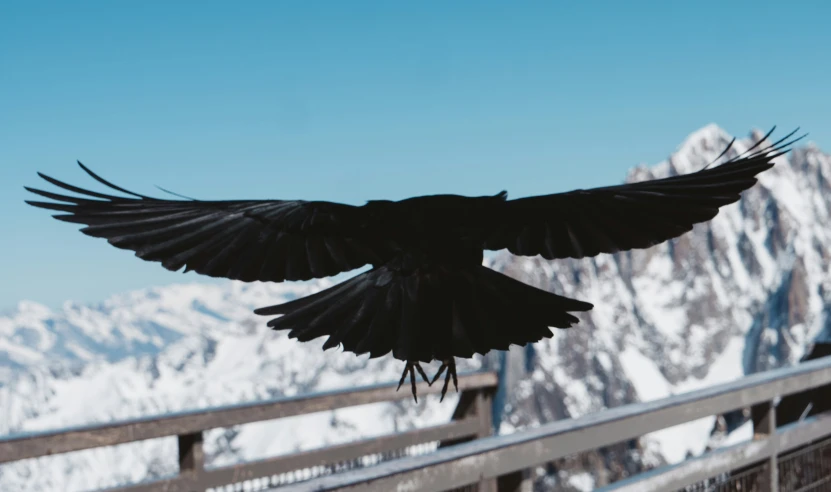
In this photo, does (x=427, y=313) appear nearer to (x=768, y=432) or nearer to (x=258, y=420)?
(x=258, y=420)

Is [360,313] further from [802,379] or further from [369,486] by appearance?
[802,379]

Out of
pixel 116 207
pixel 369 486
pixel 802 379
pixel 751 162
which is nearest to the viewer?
pixel 369 486

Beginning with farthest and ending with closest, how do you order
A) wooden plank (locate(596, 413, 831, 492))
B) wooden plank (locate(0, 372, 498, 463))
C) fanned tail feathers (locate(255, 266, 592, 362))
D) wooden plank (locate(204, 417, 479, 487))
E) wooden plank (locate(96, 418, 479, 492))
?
wooden plank (locate(204, 417, 479, 487))
wooden plank (locate(96, 418, 479, 492))
wooden plank (locate(0, 372, 498, 463))
wooden plank (locate(596, 413, 831, 492))
fanned tail feathers (locate(255, 266, 592, 362))

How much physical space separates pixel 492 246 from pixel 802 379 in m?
2.53

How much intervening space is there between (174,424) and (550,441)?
1957mm

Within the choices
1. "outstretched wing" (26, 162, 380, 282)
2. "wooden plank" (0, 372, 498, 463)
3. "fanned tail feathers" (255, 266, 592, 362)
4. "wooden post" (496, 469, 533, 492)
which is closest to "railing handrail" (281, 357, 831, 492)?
"wooden post" (496, 469, 533, 492)

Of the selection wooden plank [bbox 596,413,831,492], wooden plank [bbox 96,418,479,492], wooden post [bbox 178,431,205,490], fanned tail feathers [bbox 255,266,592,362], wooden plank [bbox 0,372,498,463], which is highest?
fanned tail feathers [bbox 255,266,592,362]

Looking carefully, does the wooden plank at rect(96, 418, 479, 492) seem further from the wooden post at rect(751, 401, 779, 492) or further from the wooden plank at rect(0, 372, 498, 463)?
the wooden post at rect(751, 401, 779, 492)

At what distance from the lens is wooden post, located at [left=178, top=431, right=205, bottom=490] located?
4.39 m

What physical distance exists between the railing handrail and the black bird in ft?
0.89

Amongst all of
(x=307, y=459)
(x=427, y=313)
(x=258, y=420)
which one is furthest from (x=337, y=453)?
(x=427, y=313)

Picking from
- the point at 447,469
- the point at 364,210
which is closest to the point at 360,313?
the point at 364,210

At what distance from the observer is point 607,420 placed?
3.31 metres

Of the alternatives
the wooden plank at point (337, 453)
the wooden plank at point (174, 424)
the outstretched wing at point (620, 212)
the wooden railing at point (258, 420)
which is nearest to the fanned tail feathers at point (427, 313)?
the outstretched wing at point (620, 212)
